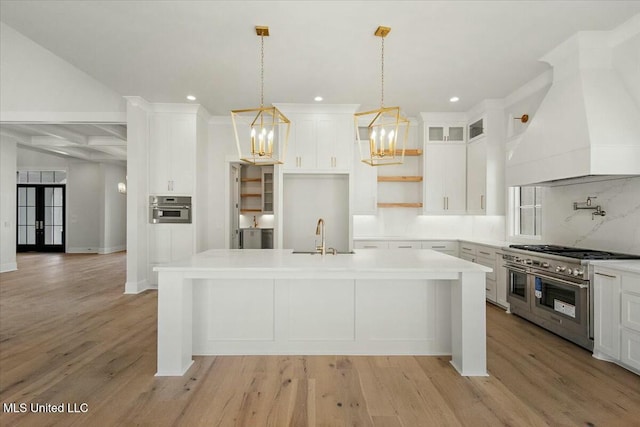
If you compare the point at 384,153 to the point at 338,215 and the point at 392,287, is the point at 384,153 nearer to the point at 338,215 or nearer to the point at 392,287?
the point at 392,287

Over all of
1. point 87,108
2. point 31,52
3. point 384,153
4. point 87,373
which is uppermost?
point 31,52

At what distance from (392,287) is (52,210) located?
39.0 ft

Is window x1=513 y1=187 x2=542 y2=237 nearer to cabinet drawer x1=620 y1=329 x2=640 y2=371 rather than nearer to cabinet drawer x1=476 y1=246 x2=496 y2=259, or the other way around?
cabinet drawer x1=476 y1=246 x2=496 y2=259

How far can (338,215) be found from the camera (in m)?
5.68

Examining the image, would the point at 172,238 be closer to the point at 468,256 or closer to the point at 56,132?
the point at 56,132

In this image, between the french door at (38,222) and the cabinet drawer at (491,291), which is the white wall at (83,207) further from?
the cabinet drawer at (491,291)

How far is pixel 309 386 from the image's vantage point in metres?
2.40

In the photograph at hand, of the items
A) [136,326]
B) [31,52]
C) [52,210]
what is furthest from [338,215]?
[52,210]

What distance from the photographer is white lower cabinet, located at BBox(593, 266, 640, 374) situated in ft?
8.33

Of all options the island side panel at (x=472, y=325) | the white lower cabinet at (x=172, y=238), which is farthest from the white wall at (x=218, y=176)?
the island side panel at (x=472, y=325)

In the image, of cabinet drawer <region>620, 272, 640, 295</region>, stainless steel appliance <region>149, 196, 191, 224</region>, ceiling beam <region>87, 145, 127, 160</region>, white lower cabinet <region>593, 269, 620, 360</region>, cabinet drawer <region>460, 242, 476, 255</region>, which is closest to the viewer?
cabinet drawer <region>620, 272, 640, 295</region>

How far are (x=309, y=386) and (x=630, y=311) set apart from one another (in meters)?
2.49

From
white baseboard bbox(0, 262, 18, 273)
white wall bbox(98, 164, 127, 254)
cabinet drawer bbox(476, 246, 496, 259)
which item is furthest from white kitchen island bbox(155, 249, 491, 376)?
white wall bbox(98, 164, 127, 254)

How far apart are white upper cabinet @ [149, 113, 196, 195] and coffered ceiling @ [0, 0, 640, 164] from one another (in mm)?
631
